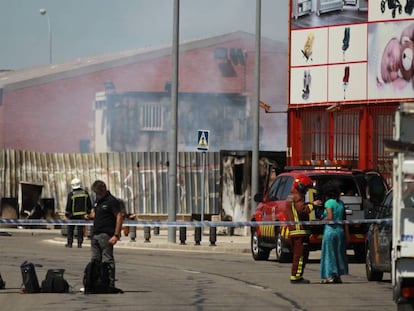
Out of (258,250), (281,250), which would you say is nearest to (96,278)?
(281,250)

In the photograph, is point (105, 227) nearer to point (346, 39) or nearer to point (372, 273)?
point (372, 273)

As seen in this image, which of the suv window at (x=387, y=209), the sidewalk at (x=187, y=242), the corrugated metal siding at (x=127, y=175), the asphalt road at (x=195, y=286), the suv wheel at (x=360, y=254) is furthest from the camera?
the corrugated metal siding at (x=127, y=175)

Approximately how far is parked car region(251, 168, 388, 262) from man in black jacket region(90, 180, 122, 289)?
21.7 feet

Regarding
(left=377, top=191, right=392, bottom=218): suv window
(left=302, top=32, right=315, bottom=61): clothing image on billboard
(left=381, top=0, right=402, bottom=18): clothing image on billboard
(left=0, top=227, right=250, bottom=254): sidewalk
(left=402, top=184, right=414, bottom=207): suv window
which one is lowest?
(left=0, top=227, right=250, bottom=254): sidewalk

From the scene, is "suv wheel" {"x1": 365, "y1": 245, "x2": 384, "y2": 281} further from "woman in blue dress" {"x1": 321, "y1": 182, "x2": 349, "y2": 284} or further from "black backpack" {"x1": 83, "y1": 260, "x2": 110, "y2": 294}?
"black backpack" {"x1": 83, "y1": 260, "x2": 110, "y2": 294}

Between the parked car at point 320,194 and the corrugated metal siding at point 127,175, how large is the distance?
1555 centimetres

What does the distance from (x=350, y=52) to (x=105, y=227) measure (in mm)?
18845

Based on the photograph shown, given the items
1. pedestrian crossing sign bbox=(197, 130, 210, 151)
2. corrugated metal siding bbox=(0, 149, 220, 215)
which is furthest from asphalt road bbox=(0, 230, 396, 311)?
corrugated metal siding bbox=(0, 149, 220, 215)

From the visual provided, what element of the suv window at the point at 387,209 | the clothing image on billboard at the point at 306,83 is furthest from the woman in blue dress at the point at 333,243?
the clothing image on billboard at the point at 306,83

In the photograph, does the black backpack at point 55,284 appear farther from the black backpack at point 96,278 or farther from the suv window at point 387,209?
the suv window at point 387,209

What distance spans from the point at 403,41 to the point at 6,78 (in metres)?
35.5

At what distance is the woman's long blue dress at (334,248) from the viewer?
20.1 m

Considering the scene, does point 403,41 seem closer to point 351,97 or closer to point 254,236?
point 351,97

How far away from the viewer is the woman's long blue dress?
793 inches
